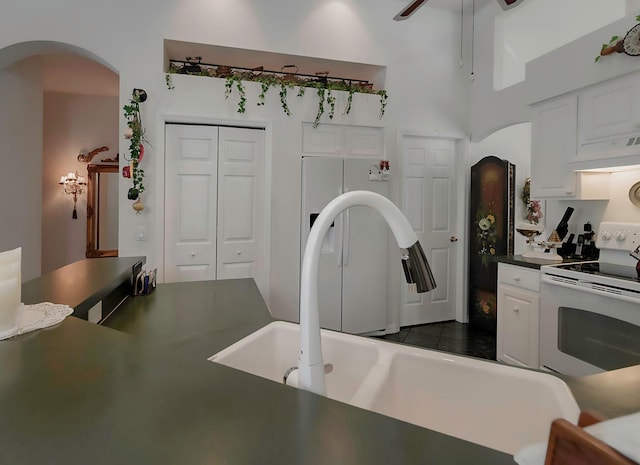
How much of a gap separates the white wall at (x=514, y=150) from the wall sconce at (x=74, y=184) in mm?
5348

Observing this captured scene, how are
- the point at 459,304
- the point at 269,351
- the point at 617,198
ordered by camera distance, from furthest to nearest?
1. the point at 459,304
2. the point at 617,198
3. the point at 269,351

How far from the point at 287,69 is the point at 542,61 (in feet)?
8.22

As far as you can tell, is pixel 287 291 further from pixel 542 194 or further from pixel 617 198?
pixel 617 198

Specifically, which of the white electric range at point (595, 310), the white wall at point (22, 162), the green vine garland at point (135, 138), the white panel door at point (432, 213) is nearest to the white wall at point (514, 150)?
the white panel door at point (432, 213)

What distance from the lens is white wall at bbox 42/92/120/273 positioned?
5.16 metres

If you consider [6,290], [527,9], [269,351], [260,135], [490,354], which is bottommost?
[490,354]

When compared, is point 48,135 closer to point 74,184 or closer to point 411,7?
point 74,184

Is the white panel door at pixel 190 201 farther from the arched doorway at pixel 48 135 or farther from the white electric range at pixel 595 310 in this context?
the white electric range at pixel 595 310

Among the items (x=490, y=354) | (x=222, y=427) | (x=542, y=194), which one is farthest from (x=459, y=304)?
(x=222, y=427)

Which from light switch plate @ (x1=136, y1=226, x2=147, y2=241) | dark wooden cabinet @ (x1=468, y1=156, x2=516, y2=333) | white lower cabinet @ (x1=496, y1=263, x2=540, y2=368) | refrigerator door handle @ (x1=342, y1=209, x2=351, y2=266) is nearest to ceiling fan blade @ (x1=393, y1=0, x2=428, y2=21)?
refrigerator door handle @ (x1=342, y1=209, x2=351, y2=266)

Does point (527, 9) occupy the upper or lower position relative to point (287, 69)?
upper

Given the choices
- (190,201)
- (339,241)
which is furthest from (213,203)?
(339,241)

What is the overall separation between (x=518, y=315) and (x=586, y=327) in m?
0.55

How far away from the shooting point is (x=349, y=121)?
3723 mm
